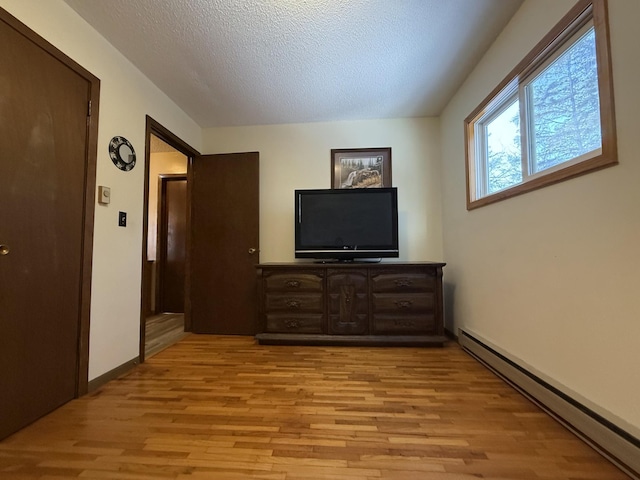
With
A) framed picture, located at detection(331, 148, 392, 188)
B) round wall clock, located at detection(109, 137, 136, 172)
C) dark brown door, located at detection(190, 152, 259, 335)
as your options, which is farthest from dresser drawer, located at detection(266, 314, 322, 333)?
round wall clock, located at detection(109, 137, 136, 172)

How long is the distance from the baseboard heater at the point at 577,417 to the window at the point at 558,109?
1.12 metres

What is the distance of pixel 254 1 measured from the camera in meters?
1.56

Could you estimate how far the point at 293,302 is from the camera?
2.59m

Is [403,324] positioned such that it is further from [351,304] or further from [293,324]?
[293,324]

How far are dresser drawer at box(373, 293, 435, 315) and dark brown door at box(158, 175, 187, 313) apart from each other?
301 cm

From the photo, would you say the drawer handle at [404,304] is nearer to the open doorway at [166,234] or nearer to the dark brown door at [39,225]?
the dark brown door at [39,225]

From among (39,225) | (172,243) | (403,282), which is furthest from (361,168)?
(172,243)


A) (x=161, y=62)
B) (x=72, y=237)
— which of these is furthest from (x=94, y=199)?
(x=161, y=62)

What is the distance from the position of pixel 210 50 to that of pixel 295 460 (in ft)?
8.51

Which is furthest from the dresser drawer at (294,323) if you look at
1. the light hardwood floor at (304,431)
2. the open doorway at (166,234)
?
the open doorway at (166,234)

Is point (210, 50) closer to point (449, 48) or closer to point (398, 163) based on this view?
point (449, 48)

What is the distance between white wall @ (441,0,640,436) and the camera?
1.06 meters

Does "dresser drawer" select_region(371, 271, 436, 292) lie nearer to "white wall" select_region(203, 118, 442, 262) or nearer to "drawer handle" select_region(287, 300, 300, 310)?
"white wall" select_region(203, 118, 442, 262)

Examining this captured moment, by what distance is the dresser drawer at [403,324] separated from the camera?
2.47 meters
